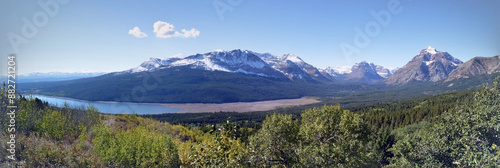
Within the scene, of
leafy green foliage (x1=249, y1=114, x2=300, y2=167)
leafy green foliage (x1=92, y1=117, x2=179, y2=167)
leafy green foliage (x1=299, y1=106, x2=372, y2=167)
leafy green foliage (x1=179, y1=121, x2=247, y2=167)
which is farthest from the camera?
leafy green foliage (x1=92, y1=117, x2=179, y2=167)

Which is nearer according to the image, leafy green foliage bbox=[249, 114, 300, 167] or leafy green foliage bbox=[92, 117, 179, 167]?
leafy green foliage bbox=[249, 114, 300, 167]

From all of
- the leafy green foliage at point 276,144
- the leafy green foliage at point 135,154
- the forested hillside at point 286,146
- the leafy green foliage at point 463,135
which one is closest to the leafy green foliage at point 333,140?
the forested hillside at point 286,146

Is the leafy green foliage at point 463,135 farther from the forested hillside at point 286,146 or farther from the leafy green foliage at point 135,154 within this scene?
the leafy green foliage at point 135,154

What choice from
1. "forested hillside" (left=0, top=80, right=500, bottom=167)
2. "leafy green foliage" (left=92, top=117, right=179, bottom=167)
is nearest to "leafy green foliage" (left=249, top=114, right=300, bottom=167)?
"forested hillside" (left=0, top=80, right=500, bottom=167)

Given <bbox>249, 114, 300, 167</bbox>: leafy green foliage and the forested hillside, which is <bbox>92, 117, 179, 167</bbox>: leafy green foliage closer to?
the forested hillside

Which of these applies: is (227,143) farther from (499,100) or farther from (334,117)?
(334,117)

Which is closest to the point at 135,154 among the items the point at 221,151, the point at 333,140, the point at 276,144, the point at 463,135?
the point at 276,144

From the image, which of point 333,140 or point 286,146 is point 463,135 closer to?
point 286,146

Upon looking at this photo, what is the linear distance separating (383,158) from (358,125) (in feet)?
158

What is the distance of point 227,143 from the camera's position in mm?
10789

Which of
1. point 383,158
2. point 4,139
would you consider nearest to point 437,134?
point 4,139

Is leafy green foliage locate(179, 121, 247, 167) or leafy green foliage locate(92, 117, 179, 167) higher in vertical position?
leafy green foliage locate(179, 121, 247, 167)

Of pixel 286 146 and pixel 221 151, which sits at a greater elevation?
pixel 221 151

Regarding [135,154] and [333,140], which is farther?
[333,140]
